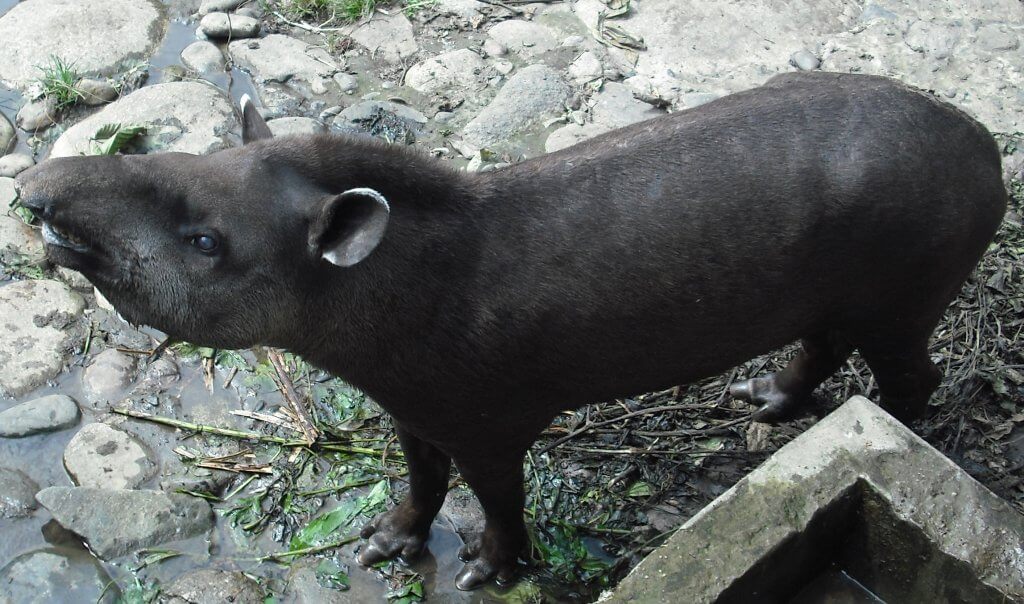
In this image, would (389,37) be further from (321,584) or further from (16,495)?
(321,584)

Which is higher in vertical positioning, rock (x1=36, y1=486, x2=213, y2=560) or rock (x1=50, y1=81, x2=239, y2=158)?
rock (x1=50, y1=81, x2=239, y2=158)

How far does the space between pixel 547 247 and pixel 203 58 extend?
458 cm

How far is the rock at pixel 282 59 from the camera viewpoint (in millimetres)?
7508

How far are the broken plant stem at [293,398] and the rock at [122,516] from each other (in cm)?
66

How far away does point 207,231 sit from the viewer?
3611 millimetres

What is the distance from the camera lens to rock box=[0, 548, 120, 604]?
15.8 ft

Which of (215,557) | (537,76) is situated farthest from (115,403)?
(537,76)

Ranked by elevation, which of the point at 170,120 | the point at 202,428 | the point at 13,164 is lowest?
the point at 202,428

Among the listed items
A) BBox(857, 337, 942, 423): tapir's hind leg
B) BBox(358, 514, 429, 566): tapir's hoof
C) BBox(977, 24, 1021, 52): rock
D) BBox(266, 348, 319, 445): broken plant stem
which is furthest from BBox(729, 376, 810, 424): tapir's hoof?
BBox(977, 24, 1021, 52): rock

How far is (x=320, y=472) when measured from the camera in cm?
547

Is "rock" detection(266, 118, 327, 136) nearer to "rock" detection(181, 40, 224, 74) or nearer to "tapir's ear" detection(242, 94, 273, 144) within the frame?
"rock" detection(181, 40, 224, 74)

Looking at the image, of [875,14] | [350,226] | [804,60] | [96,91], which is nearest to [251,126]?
[350,226]

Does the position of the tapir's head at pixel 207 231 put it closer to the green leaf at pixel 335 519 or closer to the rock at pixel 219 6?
the green leaf at pixel 335 519

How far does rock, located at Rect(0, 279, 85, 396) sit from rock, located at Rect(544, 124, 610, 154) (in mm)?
3117
